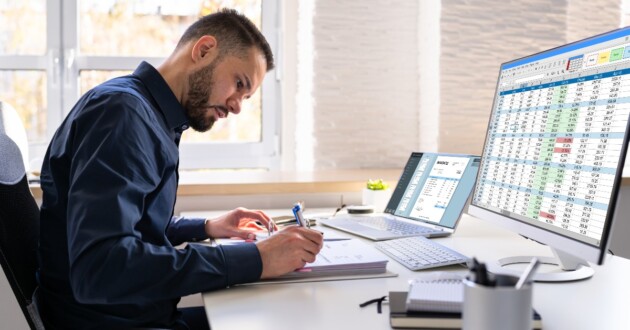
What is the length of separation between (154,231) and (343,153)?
1659mm

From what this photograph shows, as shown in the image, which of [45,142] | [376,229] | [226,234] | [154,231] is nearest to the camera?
[154,231]

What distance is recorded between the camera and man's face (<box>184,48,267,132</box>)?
1524mm

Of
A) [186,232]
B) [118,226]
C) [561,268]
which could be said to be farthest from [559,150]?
[186,232]

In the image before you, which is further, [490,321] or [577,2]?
[577,2]

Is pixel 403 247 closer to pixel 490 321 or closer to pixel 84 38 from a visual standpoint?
pixel 490 321

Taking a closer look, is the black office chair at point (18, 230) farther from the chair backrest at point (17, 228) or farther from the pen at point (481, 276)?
the pen at point (481, 276)

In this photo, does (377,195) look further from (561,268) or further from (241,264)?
(241,264)

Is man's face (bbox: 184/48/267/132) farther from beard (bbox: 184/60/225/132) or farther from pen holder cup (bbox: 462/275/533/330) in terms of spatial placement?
pen holder cup (bbox: 462/275/533/330)

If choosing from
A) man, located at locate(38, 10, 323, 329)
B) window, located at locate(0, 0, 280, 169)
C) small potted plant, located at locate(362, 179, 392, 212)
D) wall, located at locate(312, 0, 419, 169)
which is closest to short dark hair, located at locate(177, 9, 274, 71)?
man, located at locate(38, 10, 323, 329)

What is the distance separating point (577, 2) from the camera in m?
2.90

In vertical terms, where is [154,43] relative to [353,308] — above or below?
above

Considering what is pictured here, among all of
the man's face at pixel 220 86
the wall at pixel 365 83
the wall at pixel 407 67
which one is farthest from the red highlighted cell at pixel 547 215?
the wall at pixel 365 83

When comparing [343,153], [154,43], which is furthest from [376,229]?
[154,43]

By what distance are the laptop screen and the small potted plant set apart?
17cm
